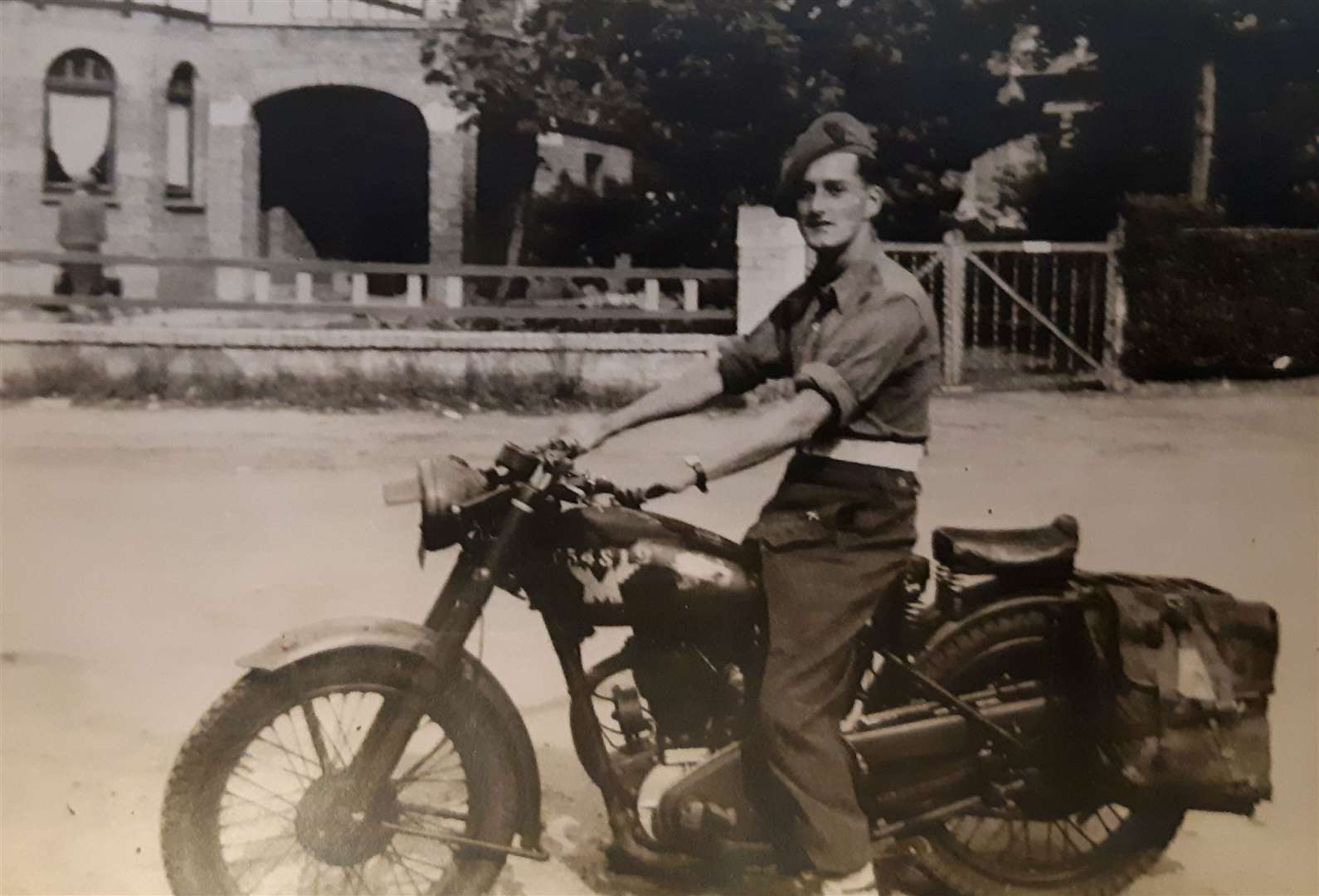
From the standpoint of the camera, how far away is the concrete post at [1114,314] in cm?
349

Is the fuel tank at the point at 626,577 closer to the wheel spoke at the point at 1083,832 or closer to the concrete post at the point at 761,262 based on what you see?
the concrete post at the point at 761,262

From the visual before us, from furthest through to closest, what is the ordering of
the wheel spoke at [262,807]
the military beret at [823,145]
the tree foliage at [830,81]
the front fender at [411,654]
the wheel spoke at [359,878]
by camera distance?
the tree foliage at [830,81] < the wheel spoke at [359,878] < the wheel spoke at [262,807] < the military beret at [823,145] < the front fender at [411,654]

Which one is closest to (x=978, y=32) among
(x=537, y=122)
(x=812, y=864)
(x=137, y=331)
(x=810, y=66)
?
(x=810, y=66)

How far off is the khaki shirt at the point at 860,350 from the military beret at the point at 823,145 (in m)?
0.21

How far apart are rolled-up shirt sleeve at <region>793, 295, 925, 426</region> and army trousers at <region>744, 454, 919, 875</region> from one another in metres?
0.21

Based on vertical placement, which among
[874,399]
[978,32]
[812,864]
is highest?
[978,32]

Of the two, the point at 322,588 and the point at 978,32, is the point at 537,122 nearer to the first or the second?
the point at 978,32

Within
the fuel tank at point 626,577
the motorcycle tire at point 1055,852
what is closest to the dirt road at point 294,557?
the motorcycle tire at point 1055,852

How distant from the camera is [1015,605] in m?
2.38

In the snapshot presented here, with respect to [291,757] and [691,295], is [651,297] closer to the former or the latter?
[691,295]

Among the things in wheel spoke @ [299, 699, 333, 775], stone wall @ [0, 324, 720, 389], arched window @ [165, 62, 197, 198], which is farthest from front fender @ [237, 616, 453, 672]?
arched window @ [165, 62, 197, 198]

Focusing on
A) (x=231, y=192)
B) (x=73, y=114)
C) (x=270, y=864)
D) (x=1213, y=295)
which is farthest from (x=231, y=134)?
(x=1213, y=295)

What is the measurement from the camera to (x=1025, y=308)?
3.92 m

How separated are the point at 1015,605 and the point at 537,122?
1.92 metres
